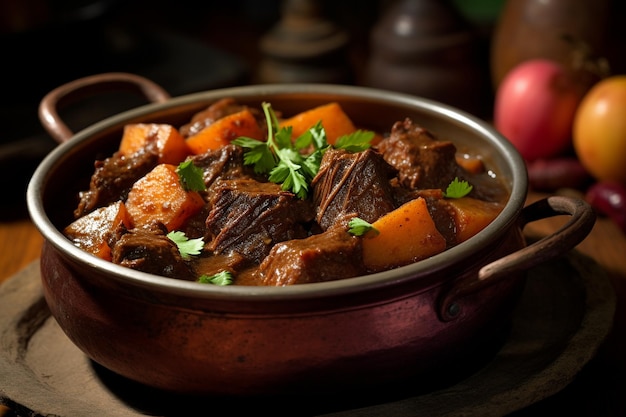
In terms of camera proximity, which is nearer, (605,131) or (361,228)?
(361,228)

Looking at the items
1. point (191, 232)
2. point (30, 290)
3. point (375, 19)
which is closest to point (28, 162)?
point (30, 290)

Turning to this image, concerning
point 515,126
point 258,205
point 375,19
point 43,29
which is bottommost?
point 375,19

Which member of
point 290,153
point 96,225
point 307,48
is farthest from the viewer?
point 307,48

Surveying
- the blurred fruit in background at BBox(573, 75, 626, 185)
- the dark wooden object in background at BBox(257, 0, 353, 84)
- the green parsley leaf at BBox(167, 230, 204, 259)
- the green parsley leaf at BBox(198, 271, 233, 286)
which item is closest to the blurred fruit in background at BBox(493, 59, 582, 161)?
the blurred fruit in background at BBox(573, 75, 626, 185)

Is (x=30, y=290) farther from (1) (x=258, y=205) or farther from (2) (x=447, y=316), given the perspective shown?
(2) (x=447, y=316)

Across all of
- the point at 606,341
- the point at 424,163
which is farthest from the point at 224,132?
the point at 606,341

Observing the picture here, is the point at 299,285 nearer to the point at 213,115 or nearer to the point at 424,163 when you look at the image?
the point at 424,163

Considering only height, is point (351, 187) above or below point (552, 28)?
above
